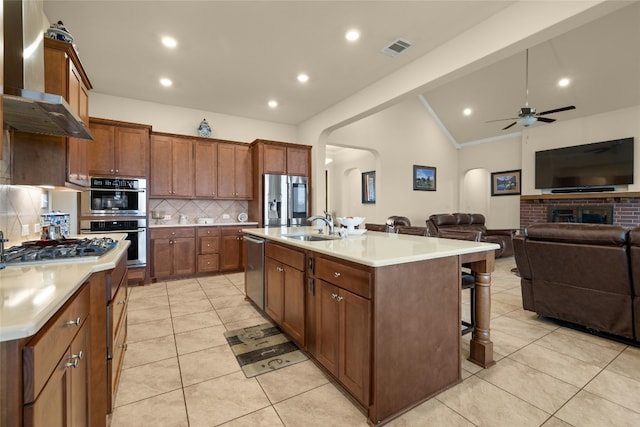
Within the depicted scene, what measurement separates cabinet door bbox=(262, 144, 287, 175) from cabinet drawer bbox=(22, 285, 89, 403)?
422 cm

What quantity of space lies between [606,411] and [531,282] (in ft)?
4.80

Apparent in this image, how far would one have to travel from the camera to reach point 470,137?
7.97 metres

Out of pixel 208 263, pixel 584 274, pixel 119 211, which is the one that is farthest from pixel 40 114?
pixel 584 274

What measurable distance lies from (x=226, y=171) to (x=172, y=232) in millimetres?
1385

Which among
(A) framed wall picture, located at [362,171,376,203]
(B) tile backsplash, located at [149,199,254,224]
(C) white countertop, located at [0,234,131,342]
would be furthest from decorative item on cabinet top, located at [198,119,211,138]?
(A) framed wall picture, located at [362,171,376,203]

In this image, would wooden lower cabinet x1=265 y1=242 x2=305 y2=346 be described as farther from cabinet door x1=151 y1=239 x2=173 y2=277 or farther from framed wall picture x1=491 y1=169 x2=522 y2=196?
framed wall picture x1=491 y1=169 x2=522 y2=196

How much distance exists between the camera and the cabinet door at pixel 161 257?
443cm

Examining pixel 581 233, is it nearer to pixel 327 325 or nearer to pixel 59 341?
pixel 327 325

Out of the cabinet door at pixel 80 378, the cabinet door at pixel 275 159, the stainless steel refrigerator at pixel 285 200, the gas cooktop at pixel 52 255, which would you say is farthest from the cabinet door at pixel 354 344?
the cabinet door at pixel 275 159

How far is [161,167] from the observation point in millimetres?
4656

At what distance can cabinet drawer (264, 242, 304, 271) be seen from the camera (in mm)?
2211

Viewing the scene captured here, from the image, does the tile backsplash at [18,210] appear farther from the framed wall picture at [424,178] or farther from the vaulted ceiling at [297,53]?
the framed wall picture at [424,178]

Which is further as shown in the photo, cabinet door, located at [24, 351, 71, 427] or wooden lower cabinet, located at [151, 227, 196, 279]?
wooden lower cabinet, located at [151, 227, 196, 279]

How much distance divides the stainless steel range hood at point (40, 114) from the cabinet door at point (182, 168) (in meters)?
2.77
